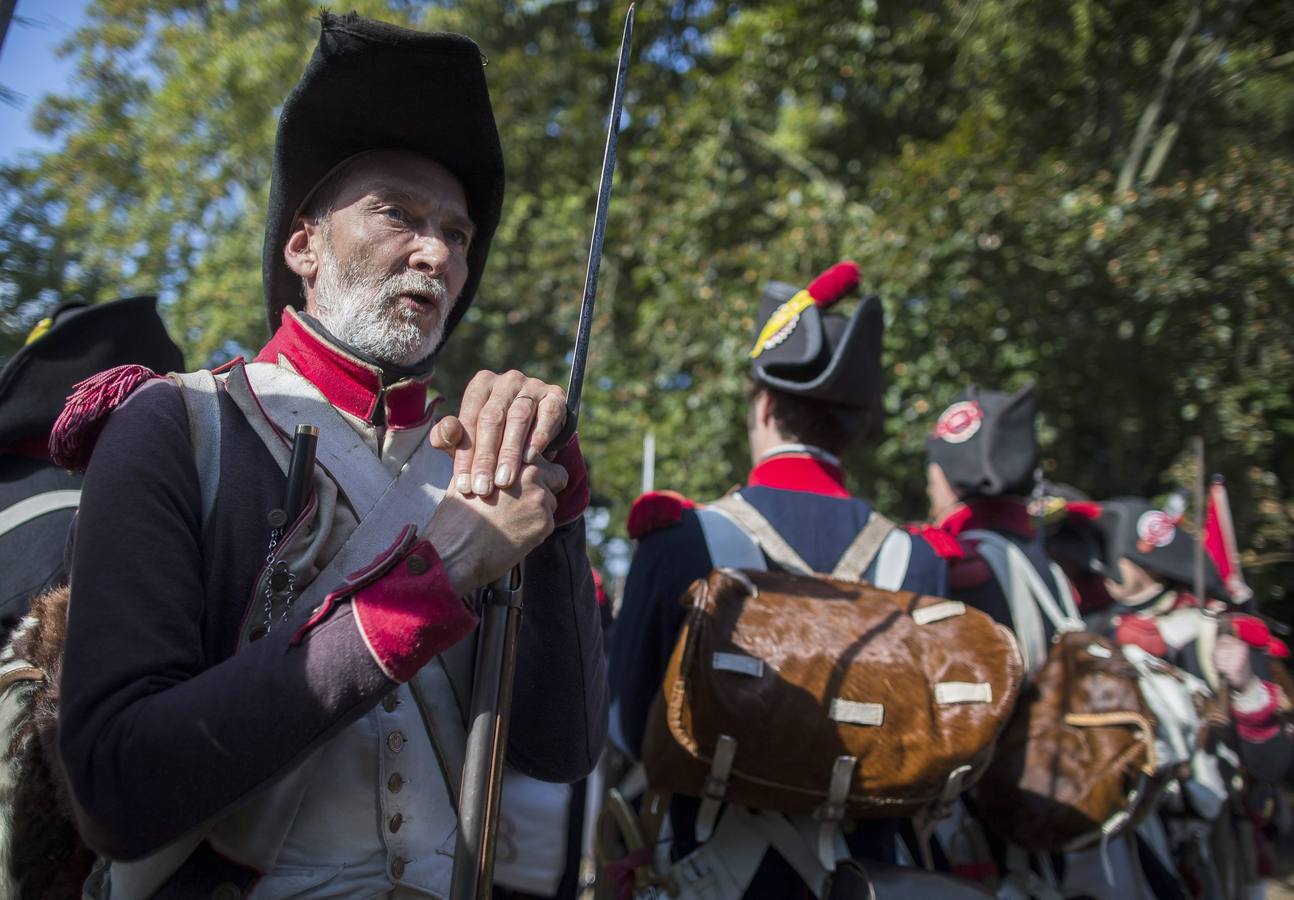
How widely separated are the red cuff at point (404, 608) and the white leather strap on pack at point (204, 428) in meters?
0.28

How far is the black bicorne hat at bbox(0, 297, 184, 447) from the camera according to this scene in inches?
102

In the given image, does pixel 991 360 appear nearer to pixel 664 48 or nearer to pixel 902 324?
pixel 902 324

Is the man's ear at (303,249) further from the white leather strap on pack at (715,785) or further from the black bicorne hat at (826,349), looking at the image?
the black bicorne hat at (826,349)

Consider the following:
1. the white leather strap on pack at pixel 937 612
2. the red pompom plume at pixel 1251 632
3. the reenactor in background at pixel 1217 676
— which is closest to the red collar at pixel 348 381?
the white leather strap on pack at pixel 937 612

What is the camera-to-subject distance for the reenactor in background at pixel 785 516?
2766 mm

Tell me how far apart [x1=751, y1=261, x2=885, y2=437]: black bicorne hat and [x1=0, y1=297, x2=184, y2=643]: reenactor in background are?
172cm

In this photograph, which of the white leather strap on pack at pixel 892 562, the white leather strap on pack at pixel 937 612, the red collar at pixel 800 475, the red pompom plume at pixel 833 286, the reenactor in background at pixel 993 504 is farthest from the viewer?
the reenactor in background at pixel 993 504

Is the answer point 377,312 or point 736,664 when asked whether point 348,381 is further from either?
point 736,664

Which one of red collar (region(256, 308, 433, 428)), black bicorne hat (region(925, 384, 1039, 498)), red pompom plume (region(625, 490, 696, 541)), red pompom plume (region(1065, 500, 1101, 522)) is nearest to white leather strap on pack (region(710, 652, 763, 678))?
red pompom plume (region(625, 490, 696, 541))

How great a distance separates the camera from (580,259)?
10.0m

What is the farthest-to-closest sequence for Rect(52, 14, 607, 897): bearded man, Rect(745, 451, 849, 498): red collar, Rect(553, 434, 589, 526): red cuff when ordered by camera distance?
Rect(745, 451, 849, 498): red collar → Rect(553, 434, 589, 526): red cuff → Rect(52, 14, 607, 897): bearded man

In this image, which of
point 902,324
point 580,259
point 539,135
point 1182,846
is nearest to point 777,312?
point 1182,846

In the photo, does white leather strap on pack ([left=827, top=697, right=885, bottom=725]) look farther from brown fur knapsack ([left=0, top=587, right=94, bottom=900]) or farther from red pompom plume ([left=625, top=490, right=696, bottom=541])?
brown fur knapsack ([left=0, top=587, right=94, bottom=900])

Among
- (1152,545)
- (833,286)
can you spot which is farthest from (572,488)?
(1152,545)
